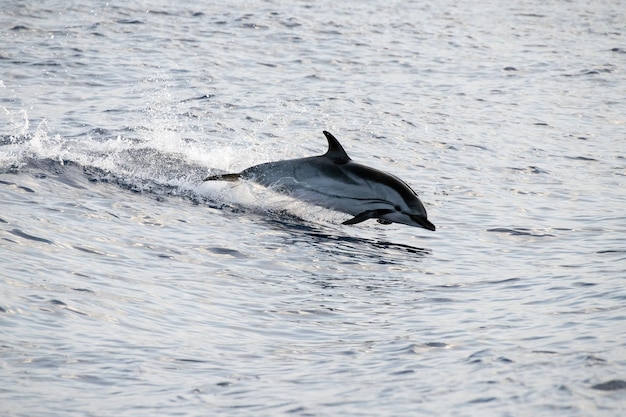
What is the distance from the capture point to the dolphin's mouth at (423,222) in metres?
13.0

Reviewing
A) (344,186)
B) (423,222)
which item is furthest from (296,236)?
(423,222)

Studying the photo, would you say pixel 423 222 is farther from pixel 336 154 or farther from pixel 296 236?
pixel 296 236

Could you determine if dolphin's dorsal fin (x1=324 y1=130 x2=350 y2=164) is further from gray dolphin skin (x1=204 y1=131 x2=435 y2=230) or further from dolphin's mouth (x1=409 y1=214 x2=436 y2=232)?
dolphin's mouth (x1=409 y1=214 x2=436 y2=232)

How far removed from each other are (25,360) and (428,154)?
1136cm

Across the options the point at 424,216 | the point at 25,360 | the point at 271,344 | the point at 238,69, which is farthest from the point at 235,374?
the point at 238,69

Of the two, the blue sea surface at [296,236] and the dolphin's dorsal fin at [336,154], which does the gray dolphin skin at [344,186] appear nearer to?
the dolphin's dorsal fin at [336,154]

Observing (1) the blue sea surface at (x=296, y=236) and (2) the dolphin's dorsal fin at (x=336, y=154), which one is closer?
(1) the blue sea surface at (x=296, y=236)

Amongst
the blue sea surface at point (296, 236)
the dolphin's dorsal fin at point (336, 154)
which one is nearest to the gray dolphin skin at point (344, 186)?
the dolphin's dorsal fin at point (336, 154)

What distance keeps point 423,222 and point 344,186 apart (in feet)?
3.86

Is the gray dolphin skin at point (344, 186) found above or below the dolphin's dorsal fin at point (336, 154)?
below

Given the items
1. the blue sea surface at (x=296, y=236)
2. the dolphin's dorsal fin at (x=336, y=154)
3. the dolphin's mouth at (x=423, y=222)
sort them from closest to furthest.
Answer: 1. the blue sea surface at (x=296, y=236)
2. the dolphin's mouth at (x=423, y=222)
3. the dolphin's dorsal fin at (x=336, y=154)

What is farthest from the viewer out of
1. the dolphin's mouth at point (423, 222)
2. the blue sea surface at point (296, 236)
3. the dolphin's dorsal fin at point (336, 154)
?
the dolphin's dorsal fin at point (336, 154)

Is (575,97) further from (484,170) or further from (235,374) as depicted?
(235,374)

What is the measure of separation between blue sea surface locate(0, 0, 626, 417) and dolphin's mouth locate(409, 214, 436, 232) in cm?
21
